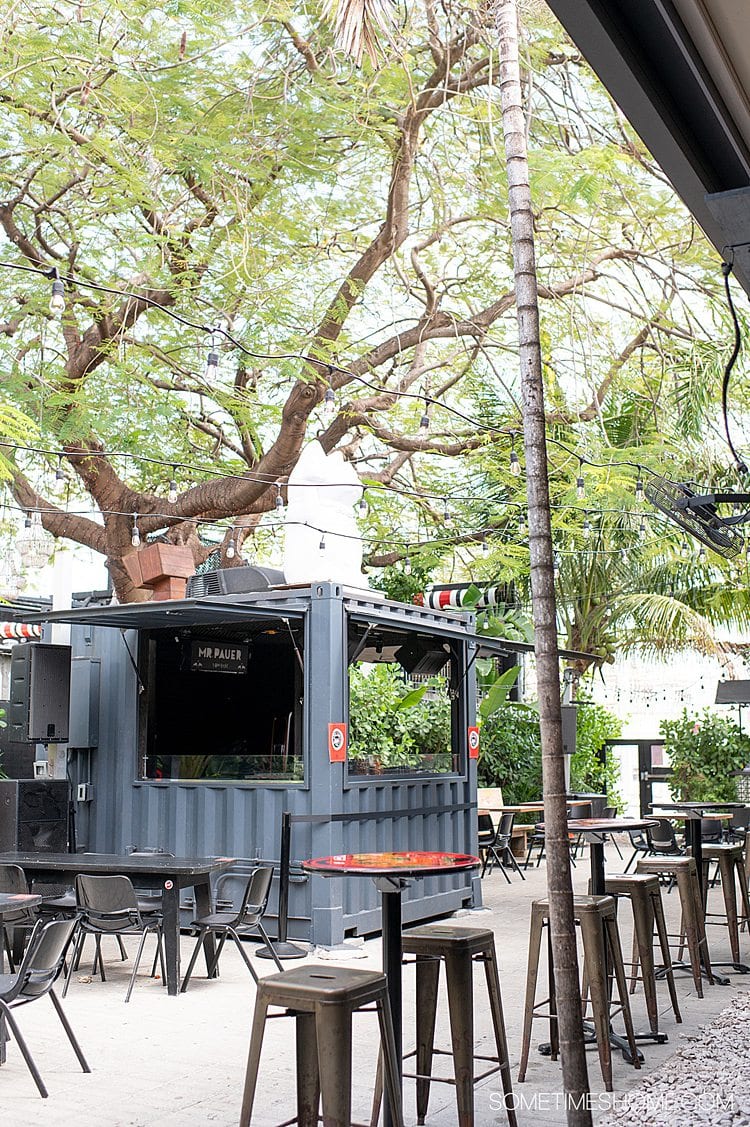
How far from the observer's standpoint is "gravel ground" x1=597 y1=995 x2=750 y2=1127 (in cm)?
471

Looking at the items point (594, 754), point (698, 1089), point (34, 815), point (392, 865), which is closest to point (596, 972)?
point (698, 1089)

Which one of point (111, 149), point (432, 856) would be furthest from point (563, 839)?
point (111, 149)

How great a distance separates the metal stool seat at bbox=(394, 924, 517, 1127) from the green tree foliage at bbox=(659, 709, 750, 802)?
1277 cm

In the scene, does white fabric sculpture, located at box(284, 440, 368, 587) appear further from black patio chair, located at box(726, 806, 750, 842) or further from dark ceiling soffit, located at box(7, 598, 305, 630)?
black patio chair, located at box(726, 806, 750, 842)

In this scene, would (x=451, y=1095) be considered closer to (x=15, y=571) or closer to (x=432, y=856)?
(x=432, y=856)

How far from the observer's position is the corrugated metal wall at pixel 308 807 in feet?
29.6

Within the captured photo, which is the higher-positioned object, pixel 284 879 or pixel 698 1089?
pixel 284 879

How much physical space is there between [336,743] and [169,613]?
167cm

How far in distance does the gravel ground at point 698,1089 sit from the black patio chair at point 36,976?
2506 mm

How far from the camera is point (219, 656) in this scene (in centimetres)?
1077

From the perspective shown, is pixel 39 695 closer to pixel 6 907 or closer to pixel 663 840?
pixel 6 907

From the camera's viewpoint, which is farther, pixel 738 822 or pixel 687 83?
pixel 738 822

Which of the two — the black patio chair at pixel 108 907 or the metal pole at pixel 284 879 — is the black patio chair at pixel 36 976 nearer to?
the black patio chair at pixel 108 907

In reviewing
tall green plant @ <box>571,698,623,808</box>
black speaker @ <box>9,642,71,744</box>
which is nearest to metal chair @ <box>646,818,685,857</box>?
tall green plant @ <box>571,698,623,808</box>
